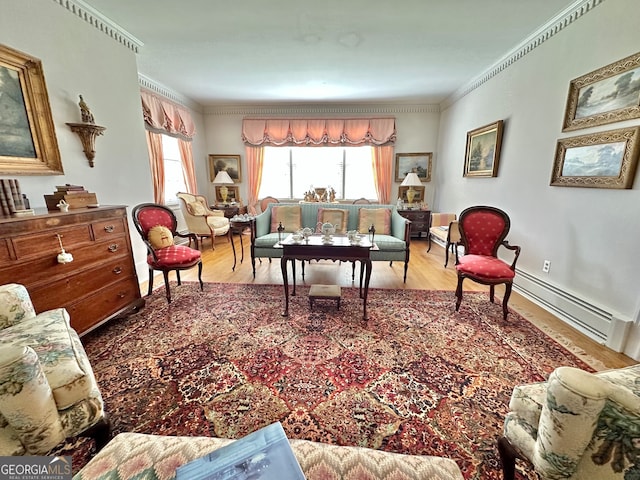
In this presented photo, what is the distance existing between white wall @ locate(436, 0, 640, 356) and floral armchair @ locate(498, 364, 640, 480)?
1.77m

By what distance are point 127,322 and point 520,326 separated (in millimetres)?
3620

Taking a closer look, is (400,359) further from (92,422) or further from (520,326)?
(92,422)

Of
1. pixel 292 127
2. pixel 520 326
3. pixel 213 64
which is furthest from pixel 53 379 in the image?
pixel 292 127

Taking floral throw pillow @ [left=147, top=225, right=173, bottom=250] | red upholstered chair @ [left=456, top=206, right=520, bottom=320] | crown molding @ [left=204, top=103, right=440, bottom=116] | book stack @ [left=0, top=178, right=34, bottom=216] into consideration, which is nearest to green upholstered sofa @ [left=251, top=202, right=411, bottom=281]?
red upholstered chair @ [left=456, top=206, right=520, bottom=320]

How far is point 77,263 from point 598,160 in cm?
429

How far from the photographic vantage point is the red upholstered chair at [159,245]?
269 cm

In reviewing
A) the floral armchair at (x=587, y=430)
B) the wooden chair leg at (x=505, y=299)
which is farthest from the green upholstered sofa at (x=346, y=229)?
the floral armchair at (x=587, y=430)

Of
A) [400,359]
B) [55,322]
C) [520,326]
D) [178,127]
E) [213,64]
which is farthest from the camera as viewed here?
[178,127]

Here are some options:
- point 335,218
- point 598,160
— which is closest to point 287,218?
point 335,218

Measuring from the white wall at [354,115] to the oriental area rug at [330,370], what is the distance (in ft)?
13.6

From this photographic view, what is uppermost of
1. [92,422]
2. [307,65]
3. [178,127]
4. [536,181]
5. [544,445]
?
[307,65]

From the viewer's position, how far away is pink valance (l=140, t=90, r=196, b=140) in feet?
13.6

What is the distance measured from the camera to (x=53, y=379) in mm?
1086

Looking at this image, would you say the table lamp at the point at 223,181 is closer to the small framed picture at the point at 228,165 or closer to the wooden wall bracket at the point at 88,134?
the small framed picture at the point at 228,165
